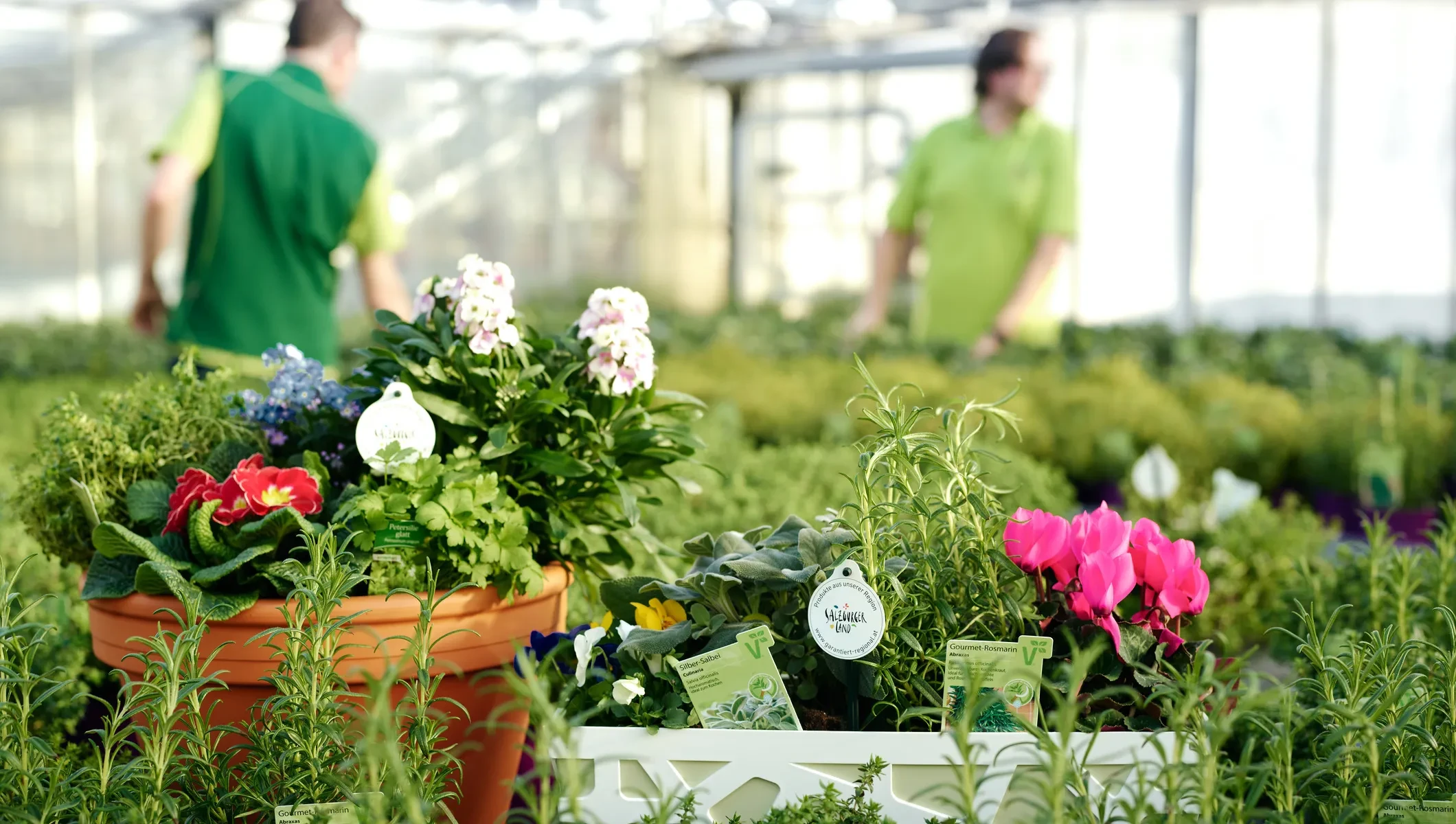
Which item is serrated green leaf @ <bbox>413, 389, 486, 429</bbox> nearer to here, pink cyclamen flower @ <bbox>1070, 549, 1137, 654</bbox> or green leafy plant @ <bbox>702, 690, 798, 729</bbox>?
green leafy plant @ <bbox>702, 690, 798, 729</bbox>

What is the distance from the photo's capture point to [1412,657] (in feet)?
5.99

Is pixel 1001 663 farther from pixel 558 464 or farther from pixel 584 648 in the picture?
pixel 558 464

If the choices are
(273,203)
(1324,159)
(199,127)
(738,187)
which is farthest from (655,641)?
(738,187)

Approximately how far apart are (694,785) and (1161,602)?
1.95 ft

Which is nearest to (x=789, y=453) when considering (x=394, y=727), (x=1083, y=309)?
(x=394, y=727)

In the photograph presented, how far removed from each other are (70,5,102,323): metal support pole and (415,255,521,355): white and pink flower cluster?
26.2 feet

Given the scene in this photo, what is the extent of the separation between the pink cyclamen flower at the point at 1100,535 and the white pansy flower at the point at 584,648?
0.59 m

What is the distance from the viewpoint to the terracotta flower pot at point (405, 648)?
1660 millimetres

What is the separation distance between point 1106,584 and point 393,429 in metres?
0.96

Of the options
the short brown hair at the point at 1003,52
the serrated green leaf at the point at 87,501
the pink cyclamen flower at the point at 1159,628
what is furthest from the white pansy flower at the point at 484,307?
the short brown hair at the point at 1003,52

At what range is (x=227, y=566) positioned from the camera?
5.34 ft

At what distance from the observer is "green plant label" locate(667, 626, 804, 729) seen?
58.4 inches

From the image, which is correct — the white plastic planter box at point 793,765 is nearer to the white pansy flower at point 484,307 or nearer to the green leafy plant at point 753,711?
the green leafy plant at point 753,711

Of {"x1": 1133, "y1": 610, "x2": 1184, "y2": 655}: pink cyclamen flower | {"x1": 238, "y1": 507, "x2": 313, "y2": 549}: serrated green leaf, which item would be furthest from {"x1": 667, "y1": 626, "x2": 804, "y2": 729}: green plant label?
{"x1": 238, "y1": 507, "x2": 313, "y2": 549}: serrated green leaf
